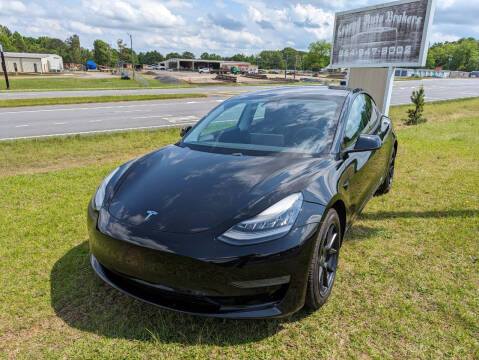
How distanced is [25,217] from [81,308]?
212 centimetres

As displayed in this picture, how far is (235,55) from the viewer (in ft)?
573

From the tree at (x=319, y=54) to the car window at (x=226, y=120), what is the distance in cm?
12099

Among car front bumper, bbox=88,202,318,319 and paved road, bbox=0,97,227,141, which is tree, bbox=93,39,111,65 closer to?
paved road, bbox=0,97,227,141

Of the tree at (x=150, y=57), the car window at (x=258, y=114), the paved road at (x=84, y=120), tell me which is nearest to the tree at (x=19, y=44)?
the tree at (x=150, y=57)

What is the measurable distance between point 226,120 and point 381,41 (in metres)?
9.87

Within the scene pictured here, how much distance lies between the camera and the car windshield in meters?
3.07

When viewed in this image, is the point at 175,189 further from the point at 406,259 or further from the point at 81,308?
the point at 406,259

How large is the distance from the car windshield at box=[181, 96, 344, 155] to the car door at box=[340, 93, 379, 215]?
0.20 metres

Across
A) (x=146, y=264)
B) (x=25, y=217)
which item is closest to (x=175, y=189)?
(x=146, y=264)

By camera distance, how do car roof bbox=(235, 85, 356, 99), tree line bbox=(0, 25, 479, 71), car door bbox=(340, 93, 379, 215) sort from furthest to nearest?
tree line bbox=(0, 25, 479, 71), car roof bbox=(235, 85, 356, 99), car door bbox=(340, 93, 379, 215)

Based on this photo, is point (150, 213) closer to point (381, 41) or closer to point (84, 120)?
point (84, 120)

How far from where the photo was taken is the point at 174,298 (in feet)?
7.04

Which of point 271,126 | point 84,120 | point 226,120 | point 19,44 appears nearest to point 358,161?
point 271,126

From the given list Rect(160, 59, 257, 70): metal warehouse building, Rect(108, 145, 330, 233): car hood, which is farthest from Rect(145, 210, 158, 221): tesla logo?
Rect(160, 59, 257, 70): metal warehouse building
